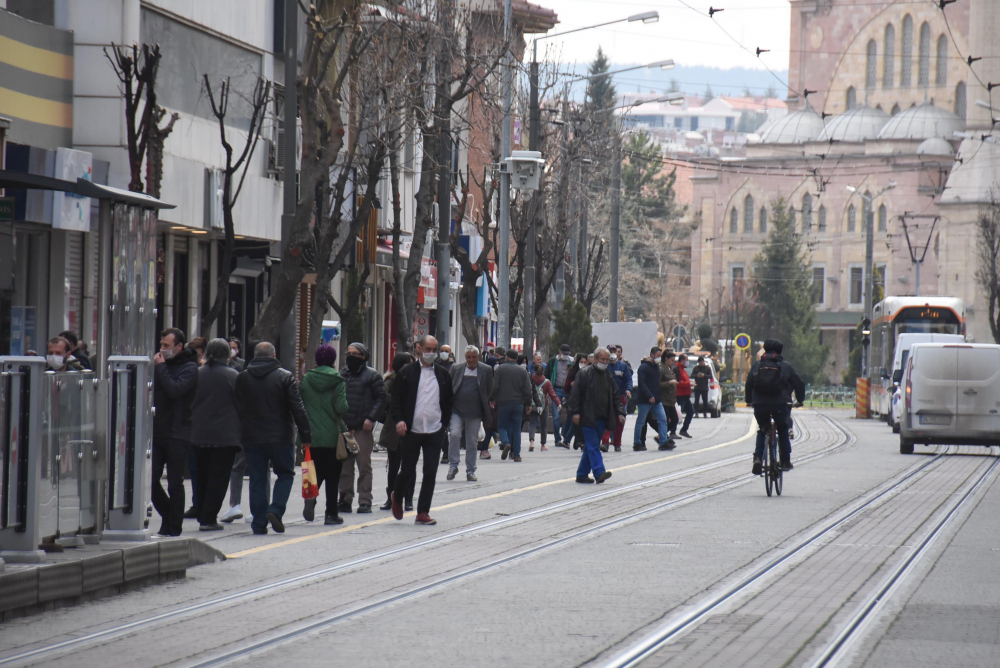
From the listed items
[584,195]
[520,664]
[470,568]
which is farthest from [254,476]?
[584,195]

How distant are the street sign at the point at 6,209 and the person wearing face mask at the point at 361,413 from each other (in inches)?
166

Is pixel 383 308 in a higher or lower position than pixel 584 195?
lower

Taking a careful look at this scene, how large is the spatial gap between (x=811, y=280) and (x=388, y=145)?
266 ft

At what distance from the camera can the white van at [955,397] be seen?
86.6 feet

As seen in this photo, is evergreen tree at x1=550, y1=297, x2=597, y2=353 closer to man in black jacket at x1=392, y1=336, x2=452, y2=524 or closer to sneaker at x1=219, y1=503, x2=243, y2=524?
man in black jacket at x1=392, y1=336, x2=452, y2=524

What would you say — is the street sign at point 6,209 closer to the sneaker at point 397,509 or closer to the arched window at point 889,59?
the sneaker at point 397,509

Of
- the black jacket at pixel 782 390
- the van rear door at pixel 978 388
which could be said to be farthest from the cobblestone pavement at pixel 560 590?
the van rear door at pixel 978 388

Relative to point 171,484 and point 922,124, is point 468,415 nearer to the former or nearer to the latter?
point 171,484

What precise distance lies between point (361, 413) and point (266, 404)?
157cm

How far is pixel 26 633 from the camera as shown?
26.8 ft

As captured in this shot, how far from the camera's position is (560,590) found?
32.4 feet

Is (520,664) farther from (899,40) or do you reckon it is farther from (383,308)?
(899,40)

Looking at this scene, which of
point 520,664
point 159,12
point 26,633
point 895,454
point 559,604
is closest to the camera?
point 520,664

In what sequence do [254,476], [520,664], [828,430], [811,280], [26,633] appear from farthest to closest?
1. [811,280]
2. [828,430]
3. [254,476]
4. [26,633]
5. [520,664]
